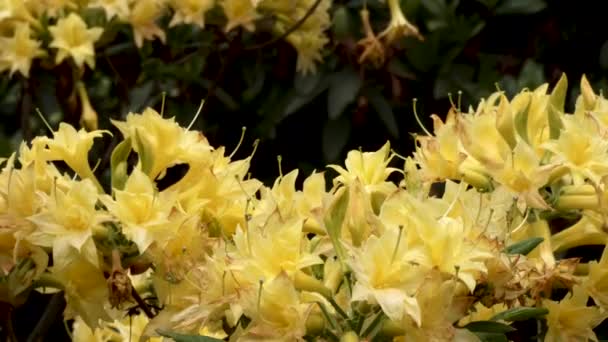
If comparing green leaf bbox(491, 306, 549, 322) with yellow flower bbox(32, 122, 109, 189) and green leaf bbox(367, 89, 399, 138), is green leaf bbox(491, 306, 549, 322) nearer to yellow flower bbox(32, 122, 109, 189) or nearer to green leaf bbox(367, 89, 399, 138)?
yellow flower bbox(32, 122, 109, 189)

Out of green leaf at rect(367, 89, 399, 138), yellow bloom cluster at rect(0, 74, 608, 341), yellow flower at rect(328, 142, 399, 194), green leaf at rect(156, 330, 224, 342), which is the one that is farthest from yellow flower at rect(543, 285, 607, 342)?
green leaf at rect(367, 89, 399, 138)

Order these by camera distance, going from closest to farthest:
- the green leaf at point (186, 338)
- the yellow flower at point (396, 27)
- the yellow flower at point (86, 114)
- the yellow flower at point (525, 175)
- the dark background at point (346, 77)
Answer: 1. the green leaf at point (186, 338)
2. the yellow flower at point (525, 175)
3. the yellow flower at point (86, 114)
4. the yellow flower at point (396, 27)
5. the dark background at point (346, 77)

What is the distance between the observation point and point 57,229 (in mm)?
1490

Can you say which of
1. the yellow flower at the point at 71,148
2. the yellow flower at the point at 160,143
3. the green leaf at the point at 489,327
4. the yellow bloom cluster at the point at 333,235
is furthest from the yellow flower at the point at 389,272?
the yellow flower at the point at 71,148

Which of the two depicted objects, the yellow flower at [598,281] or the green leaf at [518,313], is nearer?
the green leaf at [518,313]

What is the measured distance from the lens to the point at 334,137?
11.0 ft

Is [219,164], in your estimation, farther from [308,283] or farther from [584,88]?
[584,88]

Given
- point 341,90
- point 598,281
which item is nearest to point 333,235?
point 598,281

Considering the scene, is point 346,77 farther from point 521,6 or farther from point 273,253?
point 273,253

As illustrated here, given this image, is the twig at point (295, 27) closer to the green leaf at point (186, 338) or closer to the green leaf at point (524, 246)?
the green leaf at point (524, 246)

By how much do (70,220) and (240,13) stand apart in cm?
122

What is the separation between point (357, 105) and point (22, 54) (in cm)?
105

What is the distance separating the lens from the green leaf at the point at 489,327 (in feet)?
4.74

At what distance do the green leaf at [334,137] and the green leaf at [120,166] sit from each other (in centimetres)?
176
